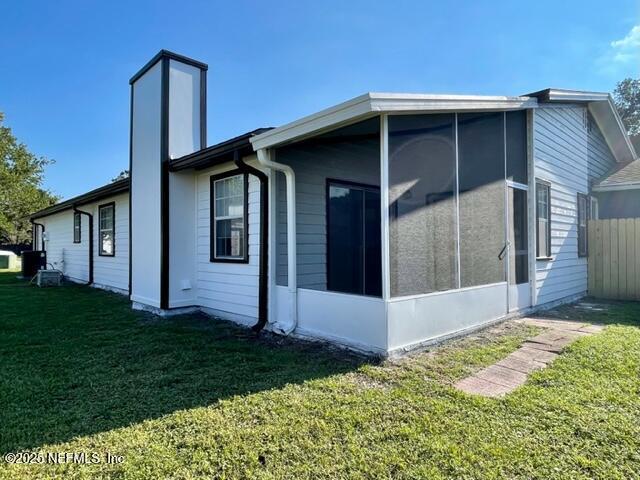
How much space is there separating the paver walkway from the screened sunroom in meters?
0.70

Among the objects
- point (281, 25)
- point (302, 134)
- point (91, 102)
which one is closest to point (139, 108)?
point (281, 25)

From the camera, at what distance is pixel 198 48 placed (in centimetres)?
822

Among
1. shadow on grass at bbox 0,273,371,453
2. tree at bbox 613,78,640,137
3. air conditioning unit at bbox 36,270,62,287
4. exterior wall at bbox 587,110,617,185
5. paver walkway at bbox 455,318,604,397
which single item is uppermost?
tree at bbox 613,78,640,137

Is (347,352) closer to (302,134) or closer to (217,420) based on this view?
(217,420)

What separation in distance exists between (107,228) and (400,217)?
9.18 m

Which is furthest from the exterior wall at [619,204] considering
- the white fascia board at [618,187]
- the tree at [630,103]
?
the tree at [630,103]

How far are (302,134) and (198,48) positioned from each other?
5708mm

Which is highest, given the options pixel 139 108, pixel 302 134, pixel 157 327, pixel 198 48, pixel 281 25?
pixel 281 25

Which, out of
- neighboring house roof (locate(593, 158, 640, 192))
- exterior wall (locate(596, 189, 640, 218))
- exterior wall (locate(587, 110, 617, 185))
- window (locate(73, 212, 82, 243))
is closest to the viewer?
neighboring house roof (locate(593, 158, 640, 192))

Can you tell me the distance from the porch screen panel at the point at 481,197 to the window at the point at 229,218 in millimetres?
3082

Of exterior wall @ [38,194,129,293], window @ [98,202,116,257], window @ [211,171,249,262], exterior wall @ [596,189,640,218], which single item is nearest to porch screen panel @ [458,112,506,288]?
window @ [211,171,249,262]

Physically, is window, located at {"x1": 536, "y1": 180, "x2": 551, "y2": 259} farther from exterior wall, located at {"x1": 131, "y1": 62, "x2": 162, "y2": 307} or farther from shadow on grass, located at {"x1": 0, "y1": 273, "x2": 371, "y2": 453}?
exterior wall, located at {"x1": 131, "y1": 62, "x2": 162, "y2": 307}

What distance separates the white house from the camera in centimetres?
400

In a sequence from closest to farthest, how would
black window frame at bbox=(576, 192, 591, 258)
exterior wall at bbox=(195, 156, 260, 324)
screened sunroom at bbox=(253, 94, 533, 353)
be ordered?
1. screened sunroom at bbox=(253, 94, 533, 353)
2. exterior wall at bbox=(195, 156, 260, 324)
3. black window frame at bbox=(576, 192, 591, 258)
